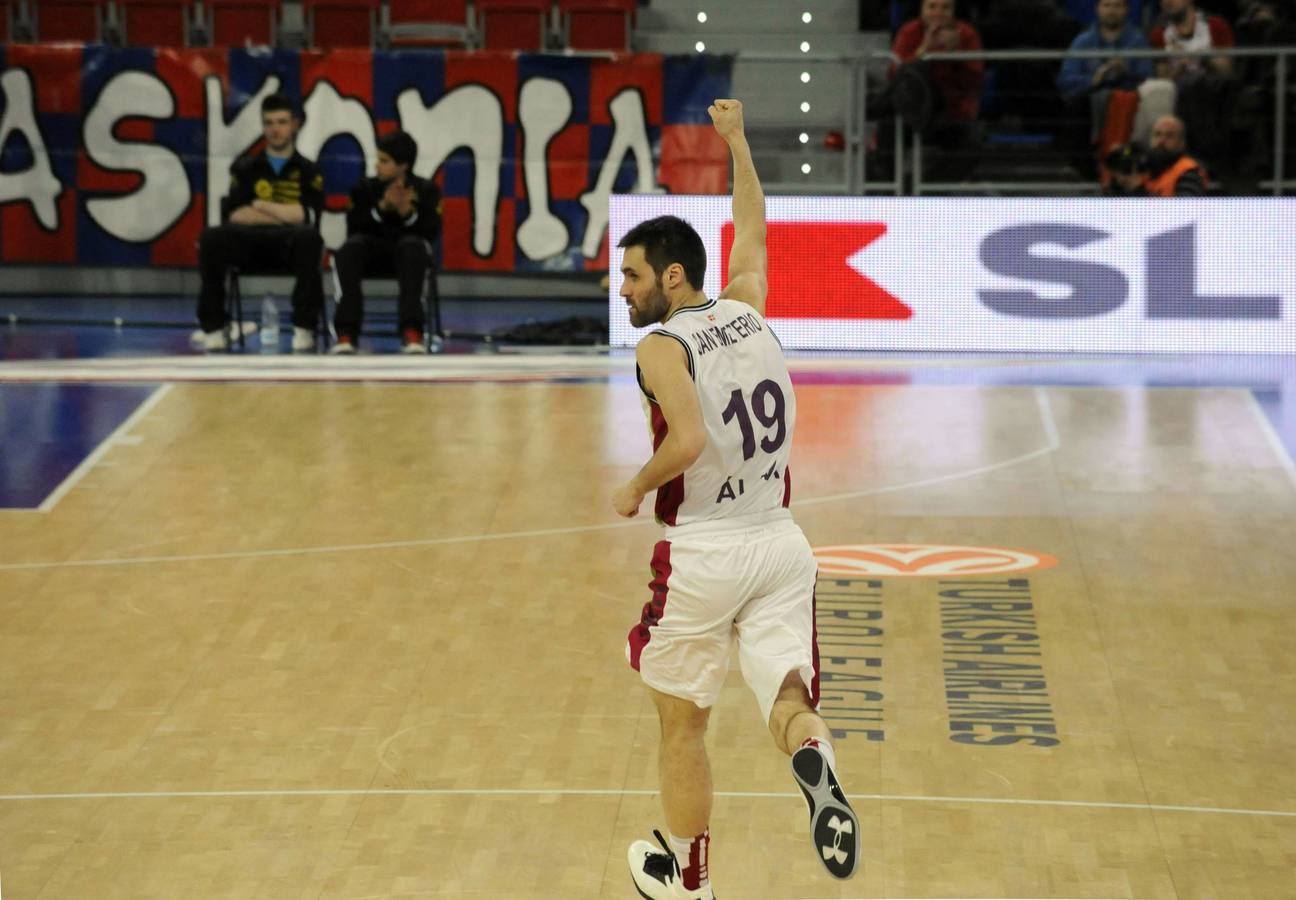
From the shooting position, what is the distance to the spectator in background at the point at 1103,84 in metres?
14.3

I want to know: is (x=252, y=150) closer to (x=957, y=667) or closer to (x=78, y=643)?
(x=78, y=643)

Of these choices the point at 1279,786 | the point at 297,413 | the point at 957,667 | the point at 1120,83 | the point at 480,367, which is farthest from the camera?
the point at 1120,83

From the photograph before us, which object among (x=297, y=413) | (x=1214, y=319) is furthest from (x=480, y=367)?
(x=1214, y=319)

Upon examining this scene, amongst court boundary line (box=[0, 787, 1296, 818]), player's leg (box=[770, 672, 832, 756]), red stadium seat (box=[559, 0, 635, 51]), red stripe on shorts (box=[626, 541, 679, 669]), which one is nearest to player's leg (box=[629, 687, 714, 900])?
red stripe on shorts (box=[626, 541, 679, 669])

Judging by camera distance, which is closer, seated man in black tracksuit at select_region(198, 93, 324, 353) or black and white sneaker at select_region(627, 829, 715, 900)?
black and white sneaker at select_region(627, 829, 715, 900)

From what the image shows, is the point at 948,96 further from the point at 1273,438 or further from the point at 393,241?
the point at 1273,438

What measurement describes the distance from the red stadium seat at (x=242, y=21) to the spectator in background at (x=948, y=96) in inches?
216

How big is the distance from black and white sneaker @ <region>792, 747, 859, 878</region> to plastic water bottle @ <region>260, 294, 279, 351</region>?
31.6 ft

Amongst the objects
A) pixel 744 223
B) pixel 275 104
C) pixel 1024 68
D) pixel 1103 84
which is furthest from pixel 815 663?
pixel 1024 68

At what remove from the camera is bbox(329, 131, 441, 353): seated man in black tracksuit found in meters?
13.0

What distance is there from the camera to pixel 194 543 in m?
8.88

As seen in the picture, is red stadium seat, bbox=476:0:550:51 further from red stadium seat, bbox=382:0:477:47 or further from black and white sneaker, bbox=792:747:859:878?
black and white sneaker, bbox=792:747:859:878

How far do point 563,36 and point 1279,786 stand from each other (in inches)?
457

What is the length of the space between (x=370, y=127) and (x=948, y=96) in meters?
4.51
